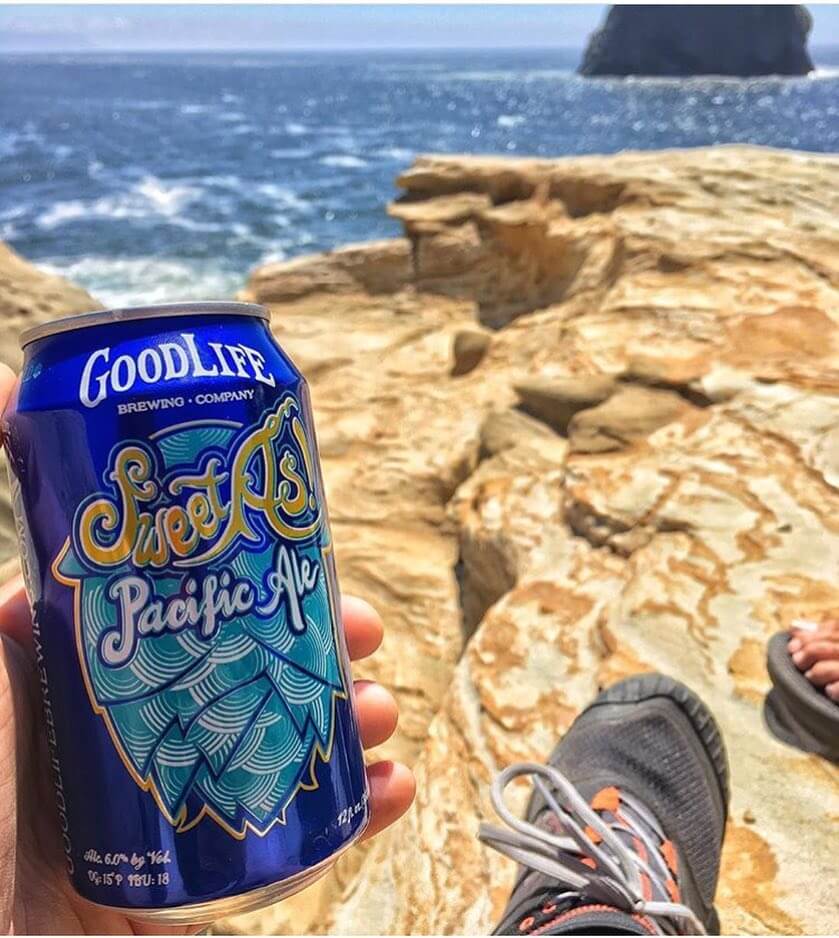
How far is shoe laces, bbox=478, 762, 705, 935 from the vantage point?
132 cm

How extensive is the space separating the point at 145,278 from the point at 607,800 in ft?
29.9

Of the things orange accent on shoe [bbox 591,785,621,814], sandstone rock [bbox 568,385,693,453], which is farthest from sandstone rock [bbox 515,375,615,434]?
orange accent on shoe [bbox 591,785,621,814]

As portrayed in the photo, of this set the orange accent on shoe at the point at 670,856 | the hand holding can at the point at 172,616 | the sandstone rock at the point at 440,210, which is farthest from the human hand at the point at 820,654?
the sandstone rock at the point at 440,210

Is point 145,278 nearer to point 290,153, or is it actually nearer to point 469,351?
point 469,351

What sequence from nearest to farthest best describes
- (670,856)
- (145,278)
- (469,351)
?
(670,856) → (469,351) → (145,278)

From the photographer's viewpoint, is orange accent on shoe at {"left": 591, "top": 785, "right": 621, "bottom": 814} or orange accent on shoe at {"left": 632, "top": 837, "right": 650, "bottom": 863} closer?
orange accent on shoe at {"left": 632, "top": 837, "right": 650, "bottom": 863}

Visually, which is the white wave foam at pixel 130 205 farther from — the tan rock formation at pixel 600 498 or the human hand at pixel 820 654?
the human hand at pixel 820 654

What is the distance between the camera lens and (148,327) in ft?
2.96

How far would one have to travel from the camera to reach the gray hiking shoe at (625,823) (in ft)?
4.37

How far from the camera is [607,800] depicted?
1.57 metres

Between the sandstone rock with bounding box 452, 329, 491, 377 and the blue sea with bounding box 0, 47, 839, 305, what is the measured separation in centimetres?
214

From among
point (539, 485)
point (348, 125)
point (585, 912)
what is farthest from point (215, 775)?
point (348, 125)

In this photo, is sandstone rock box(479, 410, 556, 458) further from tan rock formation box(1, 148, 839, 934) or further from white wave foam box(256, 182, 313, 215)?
white wave foam box(256, 182, 313, 215)

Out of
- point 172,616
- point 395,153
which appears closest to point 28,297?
point 172,616
